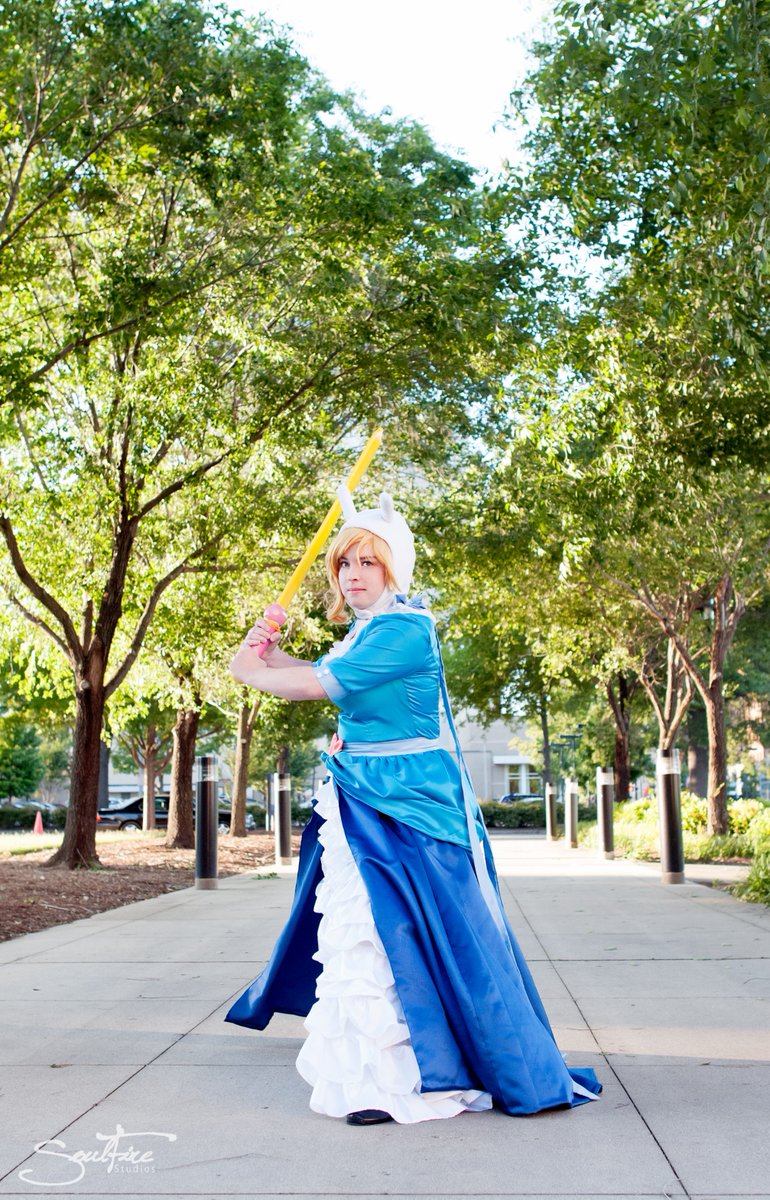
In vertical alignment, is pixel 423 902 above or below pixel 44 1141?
above

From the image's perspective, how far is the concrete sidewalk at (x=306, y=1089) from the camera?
10.9 ft

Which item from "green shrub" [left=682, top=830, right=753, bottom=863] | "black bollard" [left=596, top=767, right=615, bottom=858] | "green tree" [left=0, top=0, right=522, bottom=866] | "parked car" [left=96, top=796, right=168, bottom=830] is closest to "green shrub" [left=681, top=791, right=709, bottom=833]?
"black bollard" [left=596, top=767, right=615, bottom=858]

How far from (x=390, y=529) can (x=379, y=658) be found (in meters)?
0.52

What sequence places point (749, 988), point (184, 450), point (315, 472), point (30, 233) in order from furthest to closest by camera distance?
point (315, 472) → point (184, 450) → point (30, 233) → point (749, 988)

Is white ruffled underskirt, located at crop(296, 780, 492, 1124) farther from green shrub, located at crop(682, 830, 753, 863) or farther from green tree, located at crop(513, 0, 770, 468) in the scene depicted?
green shrub, located at crop(682, 830, 753, 863)

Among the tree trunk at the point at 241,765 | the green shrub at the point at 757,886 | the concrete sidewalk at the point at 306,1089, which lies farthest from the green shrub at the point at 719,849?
the tree trunk at the point at 241,765

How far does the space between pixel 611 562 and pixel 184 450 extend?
713 cm

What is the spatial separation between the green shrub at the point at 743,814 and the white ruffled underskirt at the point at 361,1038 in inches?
698

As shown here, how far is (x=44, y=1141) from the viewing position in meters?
3.70

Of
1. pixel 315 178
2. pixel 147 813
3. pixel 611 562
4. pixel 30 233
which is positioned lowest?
pixel 147 813

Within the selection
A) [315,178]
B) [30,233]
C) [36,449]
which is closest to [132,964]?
[30,233]

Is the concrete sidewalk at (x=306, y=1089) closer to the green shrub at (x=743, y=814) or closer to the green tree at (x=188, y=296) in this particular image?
the green tree at (x=188, y=296)

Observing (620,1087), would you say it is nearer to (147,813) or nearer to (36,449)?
(36,449)

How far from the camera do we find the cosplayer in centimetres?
391
